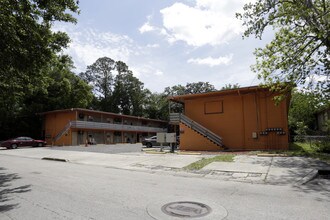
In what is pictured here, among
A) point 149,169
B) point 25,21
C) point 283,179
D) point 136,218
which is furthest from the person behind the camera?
point 149,169

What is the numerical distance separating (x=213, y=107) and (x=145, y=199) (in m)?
17.2

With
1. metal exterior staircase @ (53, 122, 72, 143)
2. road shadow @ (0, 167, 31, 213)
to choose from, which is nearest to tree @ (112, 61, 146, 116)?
metal exterior staircase @ (53, 122, 72, 143)

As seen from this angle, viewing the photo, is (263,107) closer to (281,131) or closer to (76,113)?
(281,131)

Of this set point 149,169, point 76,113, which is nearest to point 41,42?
point 149,169

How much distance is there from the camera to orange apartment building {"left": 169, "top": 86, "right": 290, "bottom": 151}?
1966cm

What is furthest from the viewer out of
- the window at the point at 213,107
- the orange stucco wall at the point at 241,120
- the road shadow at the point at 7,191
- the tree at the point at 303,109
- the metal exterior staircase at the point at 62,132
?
the metal exterior staircase at the point at 62,132

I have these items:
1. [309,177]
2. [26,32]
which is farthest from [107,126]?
[309,177]

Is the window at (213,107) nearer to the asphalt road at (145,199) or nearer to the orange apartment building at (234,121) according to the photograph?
the orange apartment building at (234,121)

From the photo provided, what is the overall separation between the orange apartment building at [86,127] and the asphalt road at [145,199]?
91.9ft

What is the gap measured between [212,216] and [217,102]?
59.3ft

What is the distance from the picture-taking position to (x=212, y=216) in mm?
4734

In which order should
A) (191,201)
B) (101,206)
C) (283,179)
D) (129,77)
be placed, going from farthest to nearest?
(129,77) < (283,179) < (191,201) < (101,206)

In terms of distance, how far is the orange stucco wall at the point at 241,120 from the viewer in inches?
773

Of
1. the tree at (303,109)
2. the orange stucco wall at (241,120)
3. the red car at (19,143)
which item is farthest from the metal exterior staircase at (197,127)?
the red car at (19,143)
